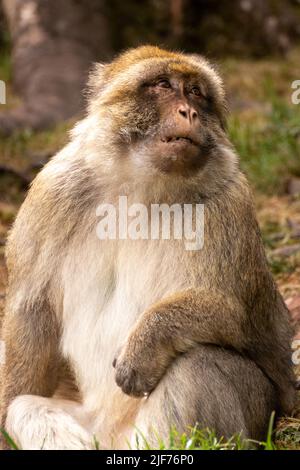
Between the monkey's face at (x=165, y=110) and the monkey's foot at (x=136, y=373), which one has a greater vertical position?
the monkey's face at (x=165, y=110)

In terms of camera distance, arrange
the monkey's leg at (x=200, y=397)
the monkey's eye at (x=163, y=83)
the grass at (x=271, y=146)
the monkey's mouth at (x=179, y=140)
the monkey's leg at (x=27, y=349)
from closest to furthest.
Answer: the monkey's leg at (x=200, y=397) < the monkey's mouth at (x=179, y=140) < the monkey's eye at (x=163, y=83) < the monkey's leg at (x=27, y=349) < the grass at (x=271, y=146)

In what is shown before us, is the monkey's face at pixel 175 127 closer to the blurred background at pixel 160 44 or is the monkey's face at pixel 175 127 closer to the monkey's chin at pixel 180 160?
the monkey's chin at pixel 180 160

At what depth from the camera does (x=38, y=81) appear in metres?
12.6

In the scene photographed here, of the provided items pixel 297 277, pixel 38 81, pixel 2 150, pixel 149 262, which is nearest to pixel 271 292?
pixel 149 262

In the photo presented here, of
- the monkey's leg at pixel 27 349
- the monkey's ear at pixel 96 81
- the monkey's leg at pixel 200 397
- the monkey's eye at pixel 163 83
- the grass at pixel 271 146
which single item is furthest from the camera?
the grass at pixel 271 146

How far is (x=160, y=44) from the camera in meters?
11.4

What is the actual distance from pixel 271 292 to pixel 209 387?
0.84 meters

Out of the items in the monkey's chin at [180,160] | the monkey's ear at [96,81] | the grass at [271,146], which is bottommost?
the monkey's chin at [180,160]

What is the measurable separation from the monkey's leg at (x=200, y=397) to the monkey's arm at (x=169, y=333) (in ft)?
0.19

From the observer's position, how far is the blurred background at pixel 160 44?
9.94 meters

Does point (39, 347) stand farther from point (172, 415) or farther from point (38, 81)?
point (38, 81)

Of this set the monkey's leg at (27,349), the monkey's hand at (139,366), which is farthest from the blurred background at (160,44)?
the monkey's hand at (139,366)

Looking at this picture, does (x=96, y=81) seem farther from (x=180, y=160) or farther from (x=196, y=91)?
(x=180, y=160)

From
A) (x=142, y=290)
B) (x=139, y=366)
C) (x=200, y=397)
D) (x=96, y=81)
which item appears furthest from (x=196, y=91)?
(x=200, y=397)
